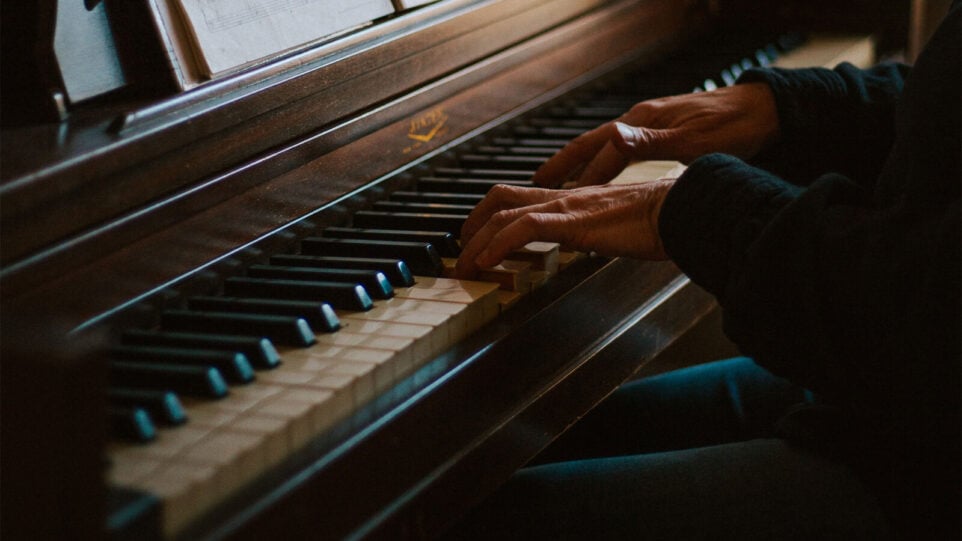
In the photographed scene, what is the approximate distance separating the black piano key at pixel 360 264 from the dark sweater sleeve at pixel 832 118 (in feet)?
2.54

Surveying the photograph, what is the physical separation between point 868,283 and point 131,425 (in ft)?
2.31

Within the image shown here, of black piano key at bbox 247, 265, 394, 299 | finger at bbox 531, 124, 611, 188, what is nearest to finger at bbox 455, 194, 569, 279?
black piano key at bbox 247, 265, 394, 299

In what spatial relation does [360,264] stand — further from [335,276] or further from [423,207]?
[423,207]

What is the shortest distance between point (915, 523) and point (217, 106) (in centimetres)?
94

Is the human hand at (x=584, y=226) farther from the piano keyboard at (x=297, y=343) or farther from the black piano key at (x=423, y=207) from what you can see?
the black piano key at (x=423, y=207)

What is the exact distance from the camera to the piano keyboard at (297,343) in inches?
33.2

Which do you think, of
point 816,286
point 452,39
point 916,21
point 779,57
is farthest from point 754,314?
point 916,21

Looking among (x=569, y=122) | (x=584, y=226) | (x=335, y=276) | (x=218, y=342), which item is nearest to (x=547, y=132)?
(x=569, y=122)

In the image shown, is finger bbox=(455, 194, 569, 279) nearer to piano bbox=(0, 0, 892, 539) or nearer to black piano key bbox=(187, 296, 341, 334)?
piano bbox=(0, 0, 892, 539)

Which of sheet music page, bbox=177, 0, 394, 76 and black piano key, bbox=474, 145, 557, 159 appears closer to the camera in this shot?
sheet music page, bbox=177, 0, 394, 76

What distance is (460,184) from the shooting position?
1569 mm

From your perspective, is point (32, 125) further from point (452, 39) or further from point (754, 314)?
point (754, 314)

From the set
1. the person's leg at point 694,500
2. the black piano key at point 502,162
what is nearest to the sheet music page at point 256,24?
the black piano key at point 502,162

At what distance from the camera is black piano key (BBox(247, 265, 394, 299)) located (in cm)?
120
